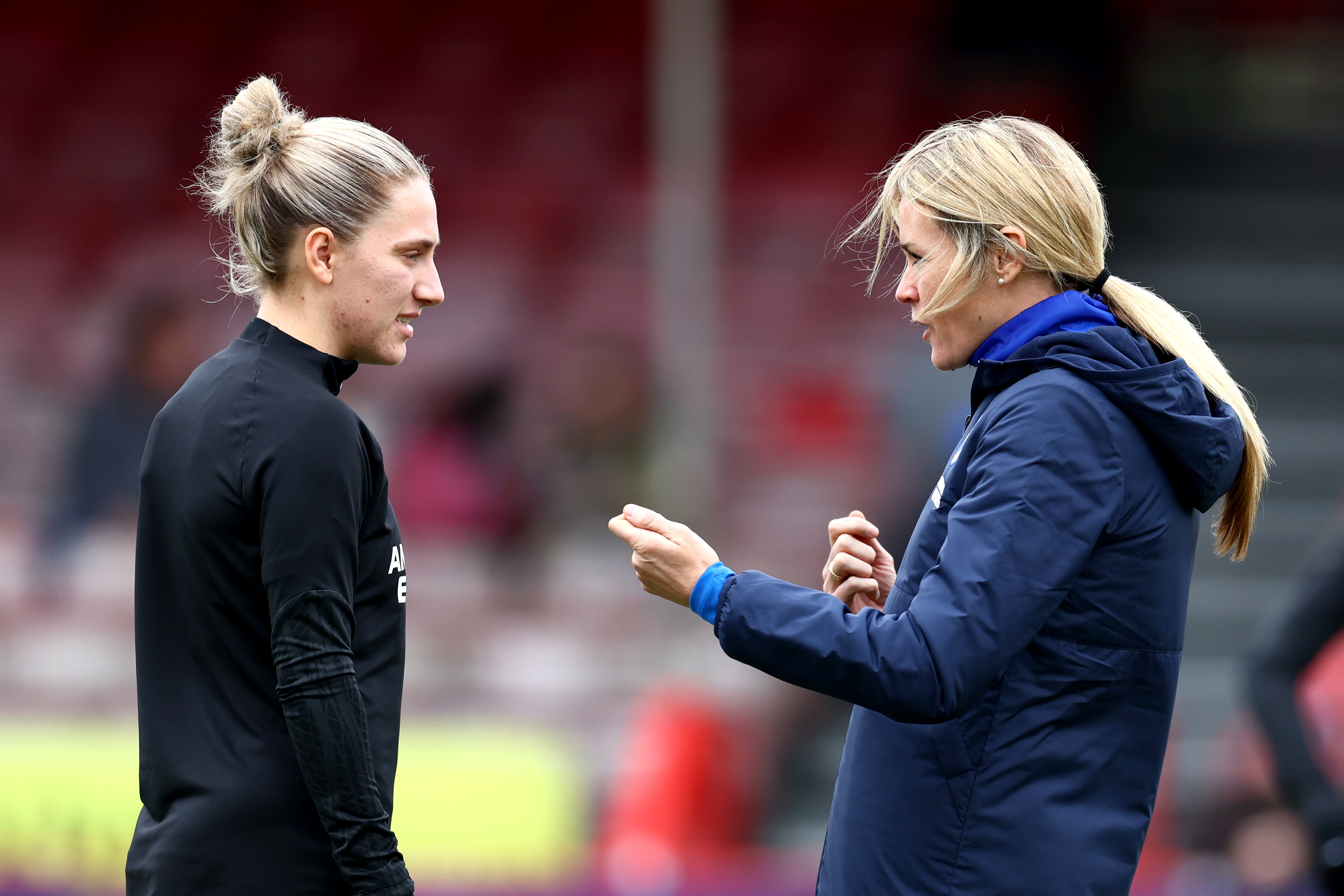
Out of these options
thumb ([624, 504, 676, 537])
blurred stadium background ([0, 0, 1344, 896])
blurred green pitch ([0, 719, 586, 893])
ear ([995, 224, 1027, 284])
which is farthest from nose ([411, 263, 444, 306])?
blurred green pitch ([0, 719, 586, 893])

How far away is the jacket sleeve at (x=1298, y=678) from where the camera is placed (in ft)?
8.41

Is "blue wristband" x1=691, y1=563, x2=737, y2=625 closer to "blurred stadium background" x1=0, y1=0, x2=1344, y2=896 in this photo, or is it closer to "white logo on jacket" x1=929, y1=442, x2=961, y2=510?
"white logo on jacket" x1=929, y1=442, x2=961, y2=510

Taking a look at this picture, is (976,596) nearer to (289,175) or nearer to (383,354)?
(383,354)

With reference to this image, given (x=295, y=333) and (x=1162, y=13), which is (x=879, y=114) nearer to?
(x=1162, y=13)

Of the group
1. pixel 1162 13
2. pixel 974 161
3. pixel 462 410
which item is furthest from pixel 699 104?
pixel 974 161

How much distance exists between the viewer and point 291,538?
5.43 feet

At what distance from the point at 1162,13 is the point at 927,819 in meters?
7.50

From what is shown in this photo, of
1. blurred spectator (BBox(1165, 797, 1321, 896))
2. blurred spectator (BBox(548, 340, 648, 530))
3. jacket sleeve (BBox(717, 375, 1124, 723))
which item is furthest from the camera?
blurred spectator (BBox(548, 340, 648, 530))

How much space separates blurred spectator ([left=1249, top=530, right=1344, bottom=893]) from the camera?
2.54m

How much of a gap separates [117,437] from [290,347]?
4.56 m

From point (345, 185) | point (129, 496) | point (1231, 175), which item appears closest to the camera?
point (345, 185)

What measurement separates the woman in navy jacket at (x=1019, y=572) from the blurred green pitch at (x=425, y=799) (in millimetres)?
2929

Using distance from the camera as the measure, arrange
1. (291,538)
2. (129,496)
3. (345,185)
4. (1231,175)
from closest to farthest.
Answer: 1. (291,538)
2. (345,185)
3. (129,496)
4. (1231,175)

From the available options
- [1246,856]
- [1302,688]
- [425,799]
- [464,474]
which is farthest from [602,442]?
[1302,688]
